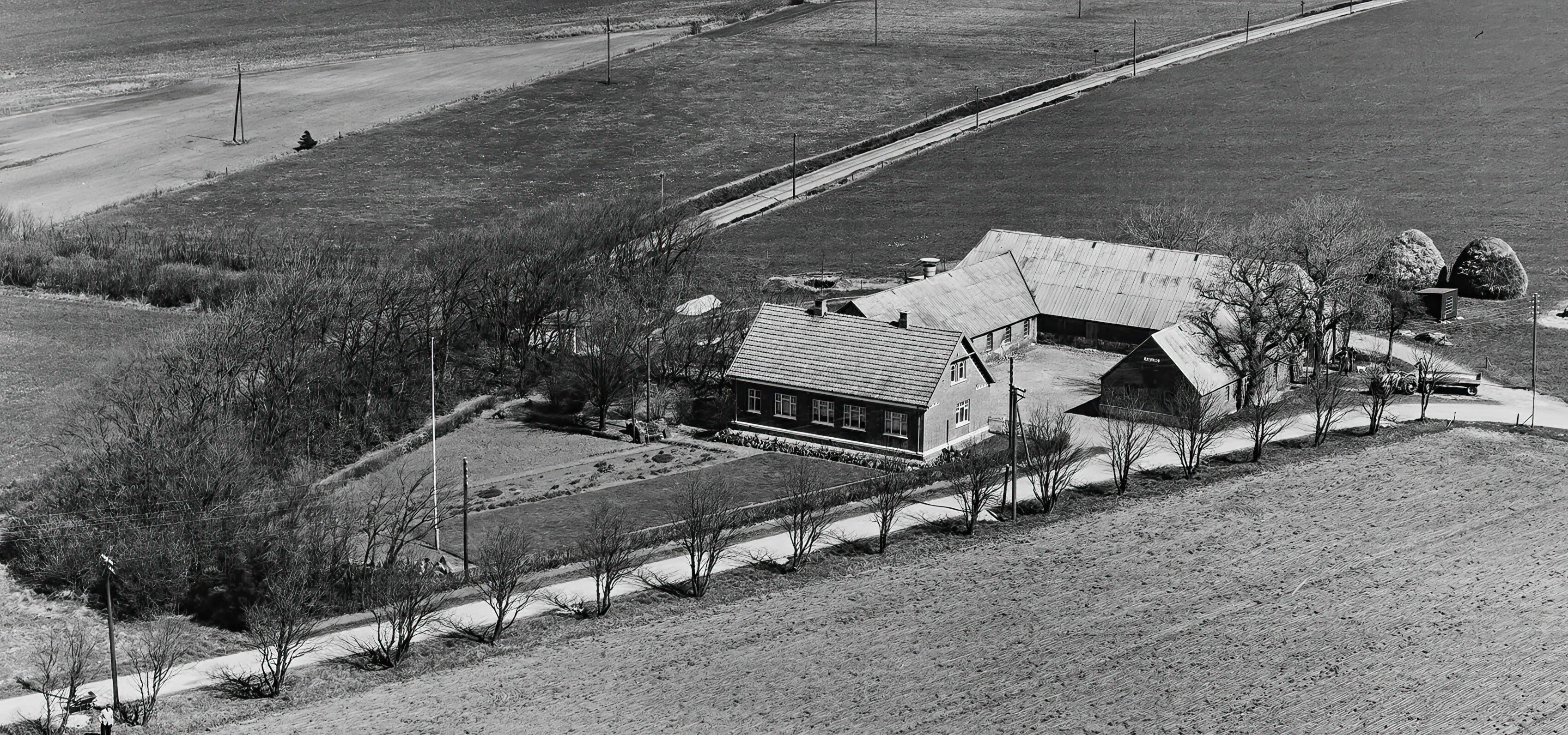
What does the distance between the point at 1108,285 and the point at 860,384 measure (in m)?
21.5

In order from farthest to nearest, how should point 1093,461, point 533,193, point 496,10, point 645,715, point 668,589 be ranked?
point 496,10, point 533,193, point 1093,461, point 668,589, point 645,715

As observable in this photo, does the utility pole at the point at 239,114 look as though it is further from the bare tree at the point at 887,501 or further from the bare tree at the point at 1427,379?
the bare tree at the point at 1427,379

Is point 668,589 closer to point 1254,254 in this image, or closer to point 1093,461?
point 1093,461

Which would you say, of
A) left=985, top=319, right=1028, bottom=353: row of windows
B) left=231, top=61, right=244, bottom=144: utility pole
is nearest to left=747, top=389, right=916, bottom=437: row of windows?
left=985, top=319, right=1028, bottom=353: row of windows

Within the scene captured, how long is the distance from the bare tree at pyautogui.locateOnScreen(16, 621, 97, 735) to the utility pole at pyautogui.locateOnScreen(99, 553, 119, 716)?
2.22ft

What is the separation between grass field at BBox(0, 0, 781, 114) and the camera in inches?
5960

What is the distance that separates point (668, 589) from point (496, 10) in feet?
430

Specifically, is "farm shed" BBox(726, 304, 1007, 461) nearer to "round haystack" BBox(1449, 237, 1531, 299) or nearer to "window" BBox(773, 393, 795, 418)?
"window" BBox(773, 393, 795, 418)

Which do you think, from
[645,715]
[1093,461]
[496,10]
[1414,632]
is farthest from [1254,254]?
[496,10]

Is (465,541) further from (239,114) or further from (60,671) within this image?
(239,114)

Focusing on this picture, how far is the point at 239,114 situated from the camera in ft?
434

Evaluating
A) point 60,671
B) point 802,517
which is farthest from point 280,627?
point 802,517

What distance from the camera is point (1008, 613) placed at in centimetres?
5247

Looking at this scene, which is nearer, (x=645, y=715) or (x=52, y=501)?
(x=645, y=715)
